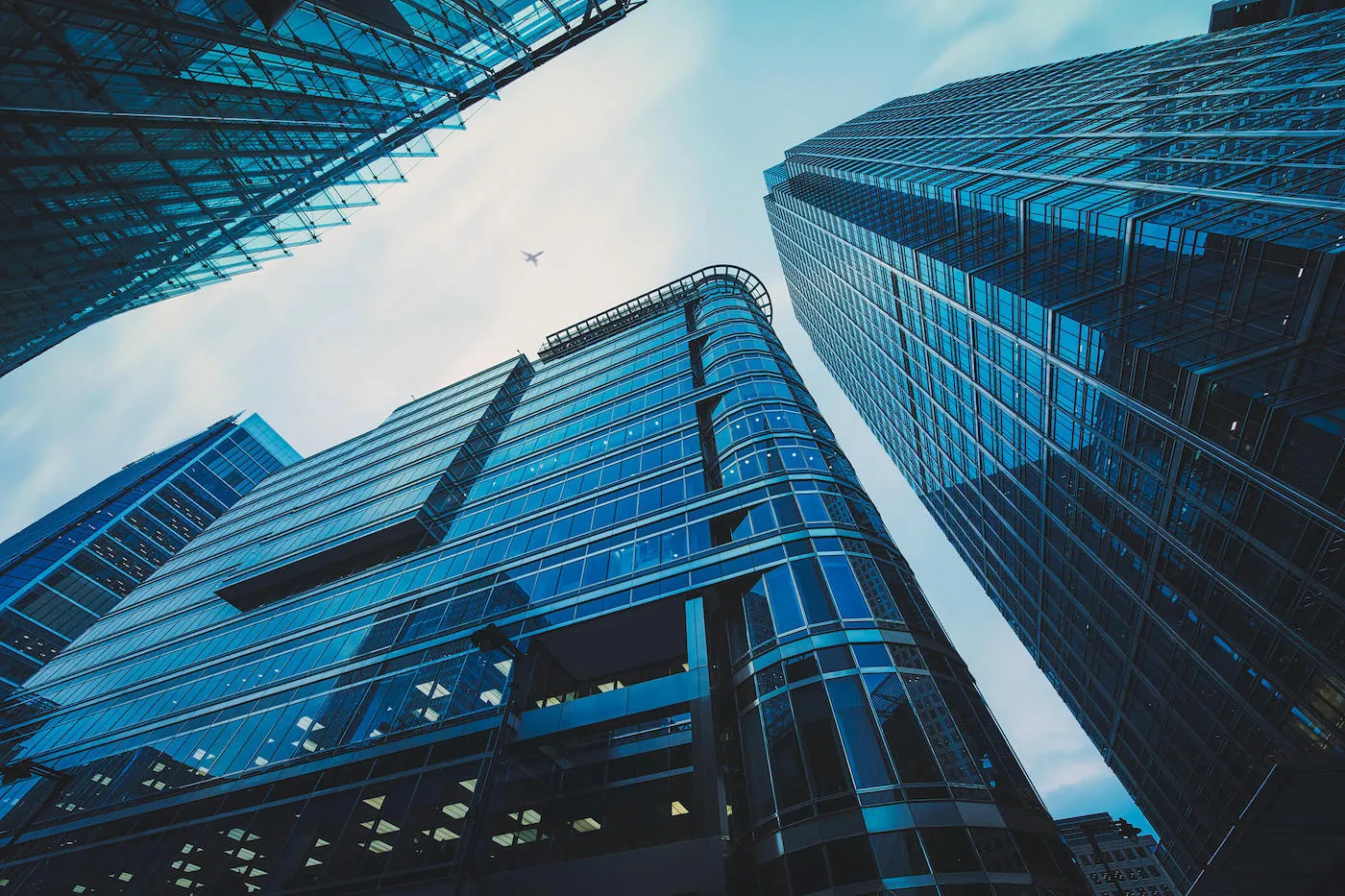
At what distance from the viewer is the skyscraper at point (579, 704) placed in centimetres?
1462

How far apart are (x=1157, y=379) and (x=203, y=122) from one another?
127 ft

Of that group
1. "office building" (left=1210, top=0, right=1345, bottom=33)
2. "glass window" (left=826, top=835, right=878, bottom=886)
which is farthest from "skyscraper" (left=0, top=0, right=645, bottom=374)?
"office building" (left=1210, top=0, right=1345, bottom=33)

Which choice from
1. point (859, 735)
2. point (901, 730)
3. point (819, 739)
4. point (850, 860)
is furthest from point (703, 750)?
point (901, 730)

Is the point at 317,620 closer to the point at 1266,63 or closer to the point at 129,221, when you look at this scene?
the point at 129,221

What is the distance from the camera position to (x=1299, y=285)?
19.8 meters

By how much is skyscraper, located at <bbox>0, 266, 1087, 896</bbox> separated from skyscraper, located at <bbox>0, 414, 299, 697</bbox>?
4264 cm

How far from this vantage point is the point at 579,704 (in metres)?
20.0

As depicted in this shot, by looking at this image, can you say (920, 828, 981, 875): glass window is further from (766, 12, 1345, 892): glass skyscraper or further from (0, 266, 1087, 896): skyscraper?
(766, 12, 1345, 892): glass skyscraper

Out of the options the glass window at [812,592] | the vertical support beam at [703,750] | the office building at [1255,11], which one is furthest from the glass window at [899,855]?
the office building at [1255,11]

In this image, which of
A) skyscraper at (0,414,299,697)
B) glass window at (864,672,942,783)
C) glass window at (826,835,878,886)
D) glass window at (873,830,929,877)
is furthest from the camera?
skyscraper at (0,414,299,697)

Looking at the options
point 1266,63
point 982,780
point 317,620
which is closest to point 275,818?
point 317,620

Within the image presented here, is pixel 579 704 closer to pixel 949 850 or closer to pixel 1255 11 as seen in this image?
pixel 949 850

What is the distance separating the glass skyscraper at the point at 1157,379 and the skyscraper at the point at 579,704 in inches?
575

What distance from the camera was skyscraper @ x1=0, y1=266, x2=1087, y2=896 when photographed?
576 inches
